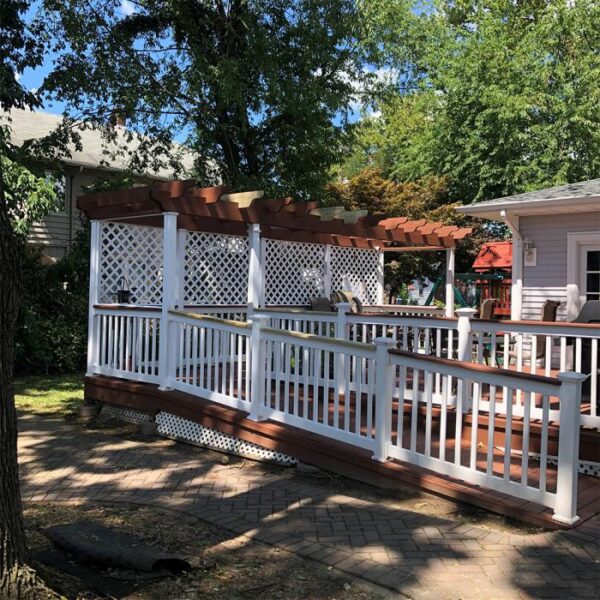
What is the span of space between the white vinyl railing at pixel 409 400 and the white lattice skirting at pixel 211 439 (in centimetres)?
31

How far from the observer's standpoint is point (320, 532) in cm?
376

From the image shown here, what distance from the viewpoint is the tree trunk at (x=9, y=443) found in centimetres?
262

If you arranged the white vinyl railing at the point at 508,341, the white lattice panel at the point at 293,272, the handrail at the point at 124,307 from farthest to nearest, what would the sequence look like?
the white lattice panel at the point at 293,272
the handrail at the point at 124,307
the white vinyl railing at the point at 508,341

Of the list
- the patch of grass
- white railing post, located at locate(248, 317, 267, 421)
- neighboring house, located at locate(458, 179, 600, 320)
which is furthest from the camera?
neighboring house, located at locate(458, 179, 600, 320)

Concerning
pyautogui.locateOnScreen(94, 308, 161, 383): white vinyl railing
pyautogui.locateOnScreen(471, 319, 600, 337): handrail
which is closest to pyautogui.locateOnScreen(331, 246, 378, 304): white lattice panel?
pyautogui.locateOnScreen(94, 308, 161, 383): white vinyl railing

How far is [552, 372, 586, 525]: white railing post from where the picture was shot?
3.57 metres

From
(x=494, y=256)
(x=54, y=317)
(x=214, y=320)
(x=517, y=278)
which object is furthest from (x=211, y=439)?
(x=494, y=256)

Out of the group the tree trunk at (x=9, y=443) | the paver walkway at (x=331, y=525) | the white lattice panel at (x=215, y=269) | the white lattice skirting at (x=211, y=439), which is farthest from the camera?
the white lattice panel at (x=215, y=269)

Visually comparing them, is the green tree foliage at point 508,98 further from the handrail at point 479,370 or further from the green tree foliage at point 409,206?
the handrail at point 479,370

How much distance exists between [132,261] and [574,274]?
6.63 metres

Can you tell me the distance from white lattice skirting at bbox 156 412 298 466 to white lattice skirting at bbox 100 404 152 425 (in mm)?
328

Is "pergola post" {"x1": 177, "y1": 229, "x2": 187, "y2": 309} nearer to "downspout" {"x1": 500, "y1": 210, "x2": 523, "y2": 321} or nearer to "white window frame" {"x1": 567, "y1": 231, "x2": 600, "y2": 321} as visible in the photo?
"downspout" {"x1": 500, "y1": 210, "x2": 523, "y2": 321}

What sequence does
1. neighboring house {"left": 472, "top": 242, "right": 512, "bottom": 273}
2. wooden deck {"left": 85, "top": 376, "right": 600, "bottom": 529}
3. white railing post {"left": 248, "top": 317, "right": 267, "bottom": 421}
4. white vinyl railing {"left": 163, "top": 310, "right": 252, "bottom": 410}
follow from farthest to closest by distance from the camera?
1. neighboring house {"left": 472, "top": 242, "right": 512, "bottom": 273}
2. white vinyl railing {"left": 163, "top": 310, "right": 252, "bottom": 410}
3. white railing post {"left": 248, "top": 317, "right": 267, "bottom": 421}
4. wooden deck {"left": 85, "top": 376, "right": 600, "bottom": 529}

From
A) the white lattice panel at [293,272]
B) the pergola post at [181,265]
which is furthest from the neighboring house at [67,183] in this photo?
the pergola post at [181,265]
